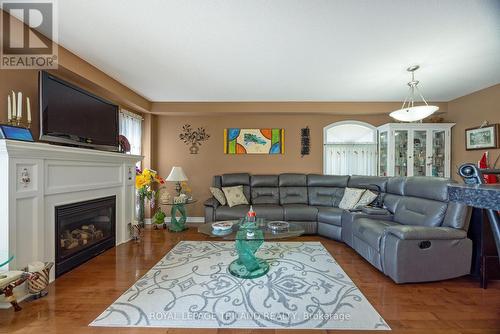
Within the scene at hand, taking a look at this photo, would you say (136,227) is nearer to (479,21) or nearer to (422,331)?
(422,331)

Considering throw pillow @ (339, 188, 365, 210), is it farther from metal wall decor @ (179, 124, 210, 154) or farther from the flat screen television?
the flat screen television

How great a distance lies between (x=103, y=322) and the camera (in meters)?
1.63

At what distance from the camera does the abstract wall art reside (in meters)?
4.62

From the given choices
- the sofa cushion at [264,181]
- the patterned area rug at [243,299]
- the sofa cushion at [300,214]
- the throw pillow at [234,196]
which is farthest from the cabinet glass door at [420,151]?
the throw pillow at [234,196]

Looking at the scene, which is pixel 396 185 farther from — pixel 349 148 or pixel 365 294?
pixel 365 294

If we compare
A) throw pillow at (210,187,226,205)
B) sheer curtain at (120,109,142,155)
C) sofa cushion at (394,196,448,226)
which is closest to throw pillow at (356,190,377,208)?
sofa cushion at (394,196,448,226)

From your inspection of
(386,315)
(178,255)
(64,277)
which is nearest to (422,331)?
(386,315)

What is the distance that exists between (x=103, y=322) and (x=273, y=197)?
10.3 feet

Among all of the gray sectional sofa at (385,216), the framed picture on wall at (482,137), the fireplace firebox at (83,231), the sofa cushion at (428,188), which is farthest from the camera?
the framed picture on wall at (482,137)

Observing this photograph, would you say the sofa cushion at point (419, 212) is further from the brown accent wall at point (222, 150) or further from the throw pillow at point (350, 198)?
the brown accent wall at point (222, 150)

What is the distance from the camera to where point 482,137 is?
3584 millimetres

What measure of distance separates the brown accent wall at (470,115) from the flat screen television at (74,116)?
18.5ft

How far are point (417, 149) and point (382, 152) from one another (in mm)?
576

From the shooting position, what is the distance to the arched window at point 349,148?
4.63 metres
